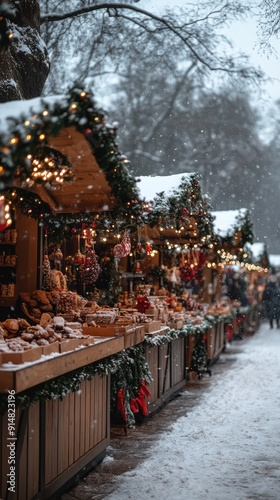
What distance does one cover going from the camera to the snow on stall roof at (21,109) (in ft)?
14.1

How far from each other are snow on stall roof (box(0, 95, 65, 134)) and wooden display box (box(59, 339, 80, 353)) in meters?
2.07

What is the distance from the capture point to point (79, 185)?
6.83 metres

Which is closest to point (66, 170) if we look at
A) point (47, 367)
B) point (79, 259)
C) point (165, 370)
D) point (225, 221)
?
point (47, 367)

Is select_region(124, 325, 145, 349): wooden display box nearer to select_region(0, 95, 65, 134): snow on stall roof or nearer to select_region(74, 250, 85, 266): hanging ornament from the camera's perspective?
select_region(74, 250, 85, 266): hanging ornament

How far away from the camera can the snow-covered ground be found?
600 cm

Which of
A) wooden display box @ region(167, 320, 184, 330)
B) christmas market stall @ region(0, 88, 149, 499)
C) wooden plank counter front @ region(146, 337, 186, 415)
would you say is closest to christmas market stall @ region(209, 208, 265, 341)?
wooden display box @ region(167, 320, 184, 330)

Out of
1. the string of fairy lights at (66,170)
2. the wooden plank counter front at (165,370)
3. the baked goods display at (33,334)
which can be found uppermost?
the string of fairy lights at (66,170)

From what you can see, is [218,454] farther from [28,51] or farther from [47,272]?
[28,51]

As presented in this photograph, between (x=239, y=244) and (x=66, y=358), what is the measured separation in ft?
34.7

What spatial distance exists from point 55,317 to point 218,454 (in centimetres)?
238

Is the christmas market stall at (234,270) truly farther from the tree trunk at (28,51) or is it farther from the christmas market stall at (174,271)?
the tree trunk at (28,51)

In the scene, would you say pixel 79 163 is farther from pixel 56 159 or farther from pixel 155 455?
pixel 155 455

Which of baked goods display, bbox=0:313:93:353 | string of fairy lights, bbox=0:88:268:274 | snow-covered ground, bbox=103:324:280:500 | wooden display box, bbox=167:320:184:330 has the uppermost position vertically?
string of fairy lights, bbox=0:88:268:274

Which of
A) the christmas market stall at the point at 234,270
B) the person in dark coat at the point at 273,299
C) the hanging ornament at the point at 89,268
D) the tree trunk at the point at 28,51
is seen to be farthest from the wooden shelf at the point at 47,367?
the person in dark coat at the point at 273,299
